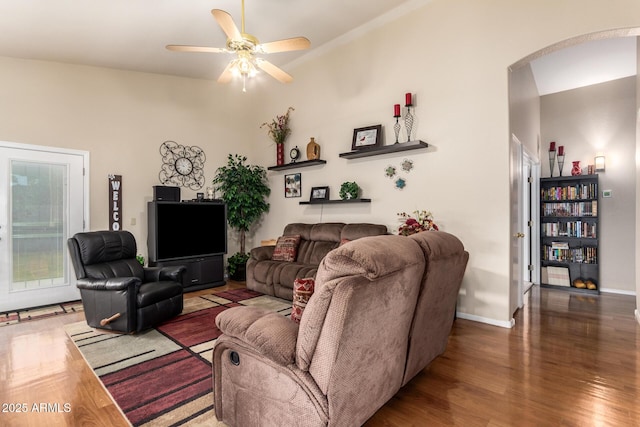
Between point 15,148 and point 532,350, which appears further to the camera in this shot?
point 15,148

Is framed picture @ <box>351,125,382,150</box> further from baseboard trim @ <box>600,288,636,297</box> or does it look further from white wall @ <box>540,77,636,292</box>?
baseboard trim @ <box>600,288,636,297</box>

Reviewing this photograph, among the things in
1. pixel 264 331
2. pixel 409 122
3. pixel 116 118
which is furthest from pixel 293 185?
pixel 264 331

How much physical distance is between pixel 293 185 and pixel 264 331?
4.21 meters

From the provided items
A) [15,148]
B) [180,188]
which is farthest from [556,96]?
[15,148]

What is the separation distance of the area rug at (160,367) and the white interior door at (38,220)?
129 cm

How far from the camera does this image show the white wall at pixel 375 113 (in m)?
3.33

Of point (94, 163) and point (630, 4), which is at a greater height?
point (630, 4)

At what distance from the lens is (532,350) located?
9.08 ft

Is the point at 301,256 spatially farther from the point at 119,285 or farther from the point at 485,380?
the point at 485,380

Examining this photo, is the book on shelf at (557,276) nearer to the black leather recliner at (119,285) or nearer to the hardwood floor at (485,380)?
the hardwood floor at (485,380)

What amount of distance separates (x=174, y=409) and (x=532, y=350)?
2838 millimetres

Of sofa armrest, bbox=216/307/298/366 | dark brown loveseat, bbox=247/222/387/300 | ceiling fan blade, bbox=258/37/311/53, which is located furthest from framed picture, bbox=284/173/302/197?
sofa armrest, bbox=216/307/298/366

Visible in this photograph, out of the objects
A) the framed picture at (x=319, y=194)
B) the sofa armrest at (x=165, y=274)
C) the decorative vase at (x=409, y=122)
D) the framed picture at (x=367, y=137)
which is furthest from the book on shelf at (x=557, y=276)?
the sofa armrest at (x=165, y=274)

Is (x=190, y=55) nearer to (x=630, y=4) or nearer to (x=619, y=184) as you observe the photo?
(x=630, y=4)
